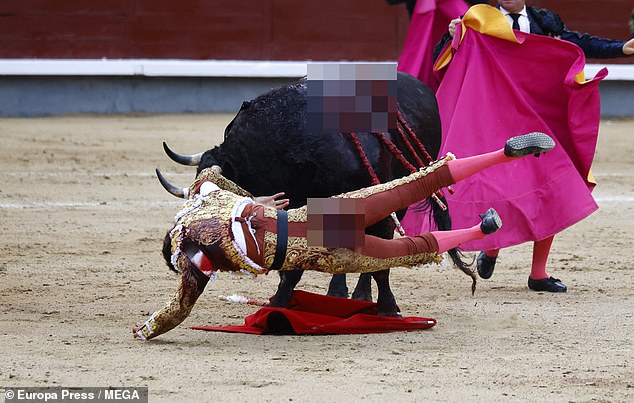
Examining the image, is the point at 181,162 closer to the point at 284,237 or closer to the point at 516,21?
the point at 284,237

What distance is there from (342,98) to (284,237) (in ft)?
1.78

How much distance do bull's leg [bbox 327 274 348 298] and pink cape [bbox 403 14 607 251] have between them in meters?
0.38

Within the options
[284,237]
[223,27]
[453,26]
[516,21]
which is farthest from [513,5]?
[223,27]

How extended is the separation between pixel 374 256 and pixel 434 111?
3.07 ft

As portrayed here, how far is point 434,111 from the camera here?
432cm

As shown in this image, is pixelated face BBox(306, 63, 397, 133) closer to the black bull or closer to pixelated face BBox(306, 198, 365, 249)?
the black bull

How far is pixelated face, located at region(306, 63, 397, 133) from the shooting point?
12.3ft

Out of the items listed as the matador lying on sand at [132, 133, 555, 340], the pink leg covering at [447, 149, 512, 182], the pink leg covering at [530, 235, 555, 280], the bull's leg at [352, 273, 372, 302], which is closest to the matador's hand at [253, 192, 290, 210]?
the matador lying on sand at [132, 133, 555, 340]

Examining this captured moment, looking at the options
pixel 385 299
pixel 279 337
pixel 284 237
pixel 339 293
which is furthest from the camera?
pixel 339 293

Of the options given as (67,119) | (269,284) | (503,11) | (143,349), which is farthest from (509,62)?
(67,119)

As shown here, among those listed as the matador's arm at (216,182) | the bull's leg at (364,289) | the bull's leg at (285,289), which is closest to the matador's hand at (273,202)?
the matador's arm at (216,182)

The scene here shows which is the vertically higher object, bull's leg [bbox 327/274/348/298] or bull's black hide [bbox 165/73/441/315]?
bull's black hide [bbox 165/73/441/315]

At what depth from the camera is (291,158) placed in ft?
12.3

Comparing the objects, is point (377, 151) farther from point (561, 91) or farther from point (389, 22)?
point (389, 22)
